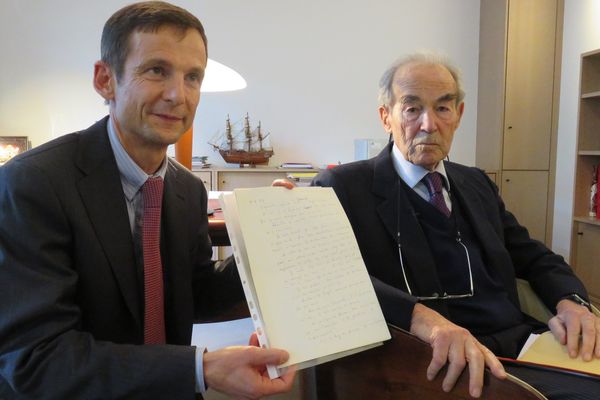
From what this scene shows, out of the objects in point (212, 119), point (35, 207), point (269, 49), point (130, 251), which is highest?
point (269, 49)

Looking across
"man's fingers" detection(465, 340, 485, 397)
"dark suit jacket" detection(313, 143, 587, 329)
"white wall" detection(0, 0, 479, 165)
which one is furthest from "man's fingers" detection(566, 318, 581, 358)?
"white wall" detection(0, 0, 479, 165)

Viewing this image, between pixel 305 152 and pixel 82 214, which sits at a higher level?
pixel 305 152

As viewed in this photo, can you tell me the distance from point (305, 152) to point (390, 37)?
4.61 feet

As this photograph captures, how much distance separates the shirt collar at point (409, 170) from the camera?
1.37 meters

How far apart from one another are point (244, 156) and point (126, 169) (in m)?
2.80

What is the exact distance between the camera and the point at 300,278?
82 cm

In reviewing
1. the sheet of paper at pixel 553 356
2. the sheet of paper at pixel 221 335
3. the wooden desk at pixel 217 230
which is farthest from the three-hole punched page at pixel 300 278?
the sheet of paper at pixel 221 335

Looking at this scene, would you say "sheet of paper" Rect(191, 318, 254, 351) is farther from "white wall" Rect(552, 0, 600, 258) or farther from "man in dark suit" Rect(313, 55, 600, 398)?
"white wall" Rect(552, 0, 600, 258)

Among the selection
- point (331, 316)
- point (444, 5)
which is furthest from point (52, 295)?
point (444, 5)

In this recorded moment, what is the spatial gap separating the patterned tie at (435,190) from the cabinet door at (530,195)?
2995 millimetres

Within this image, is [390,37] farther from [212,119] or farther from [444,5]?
[212,119]

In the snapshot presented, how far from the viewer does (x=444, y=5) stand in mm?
4223

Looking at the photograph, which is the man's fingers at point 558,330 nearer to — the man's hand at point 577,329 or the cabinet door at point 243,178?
the man's hand at point 577,329

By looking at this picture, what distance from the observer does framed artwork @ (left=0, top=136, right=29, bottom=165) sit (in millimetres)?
3520
